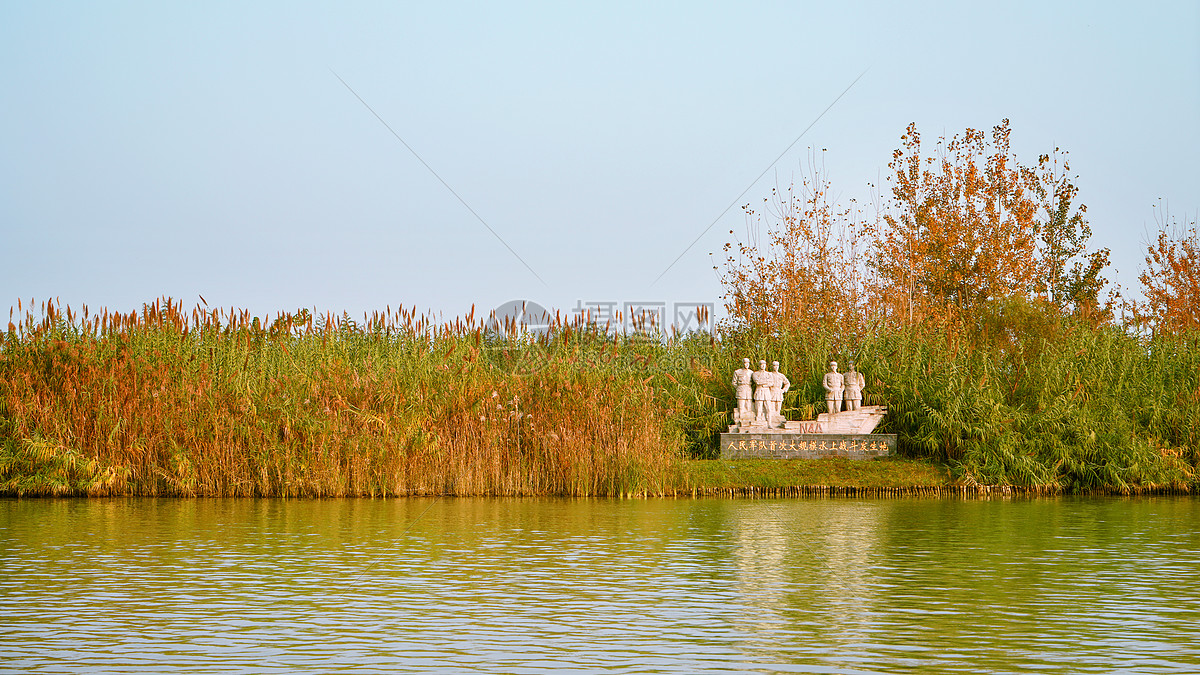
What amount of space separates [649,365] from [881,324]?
4.61 meters

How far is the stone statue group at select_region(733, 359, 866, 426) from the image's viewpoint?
1730cm

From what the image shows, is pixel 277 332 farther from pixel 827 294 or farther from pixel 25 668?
pixel 25 668

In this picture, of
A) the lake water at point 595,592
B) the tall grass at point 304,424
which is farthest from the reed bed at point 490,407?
the lake water at point 595,592

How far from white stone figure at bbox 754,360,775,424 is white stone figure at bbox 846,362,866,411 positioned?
115 centimetres

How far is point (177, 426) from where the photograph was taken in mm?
14727

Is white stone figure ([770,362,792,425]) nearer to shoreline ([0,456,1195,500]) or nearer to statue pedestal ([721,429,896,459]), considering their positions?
statue pedestal ([721,429,896,459])

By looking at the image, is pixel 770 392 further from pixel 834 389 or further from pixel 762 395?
pixel 834 389

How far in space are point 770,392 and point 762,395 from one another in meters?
0.13

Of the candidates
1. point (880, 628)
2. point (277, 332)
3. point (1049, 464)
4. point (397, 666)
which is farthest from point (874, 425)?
point (397, 666)

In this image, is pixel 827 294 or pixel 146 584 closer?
pixel 146 584

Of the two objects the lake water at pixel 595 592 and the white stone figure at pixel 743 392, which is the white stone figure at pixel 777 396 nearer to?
the white stone figure at pixel 743 392

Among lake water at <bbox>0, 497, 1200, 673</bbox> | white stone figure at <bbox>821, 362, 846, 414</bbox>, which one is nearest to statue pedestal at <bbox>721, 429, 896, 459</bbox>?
white stone figure at <bbox>821, 362, 846, 414</bbox>

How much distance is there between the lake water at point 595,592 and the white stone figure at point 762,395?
4809mm

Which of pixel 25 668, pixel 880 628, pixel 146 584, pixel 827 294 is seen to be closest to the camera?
pixel 25 668
